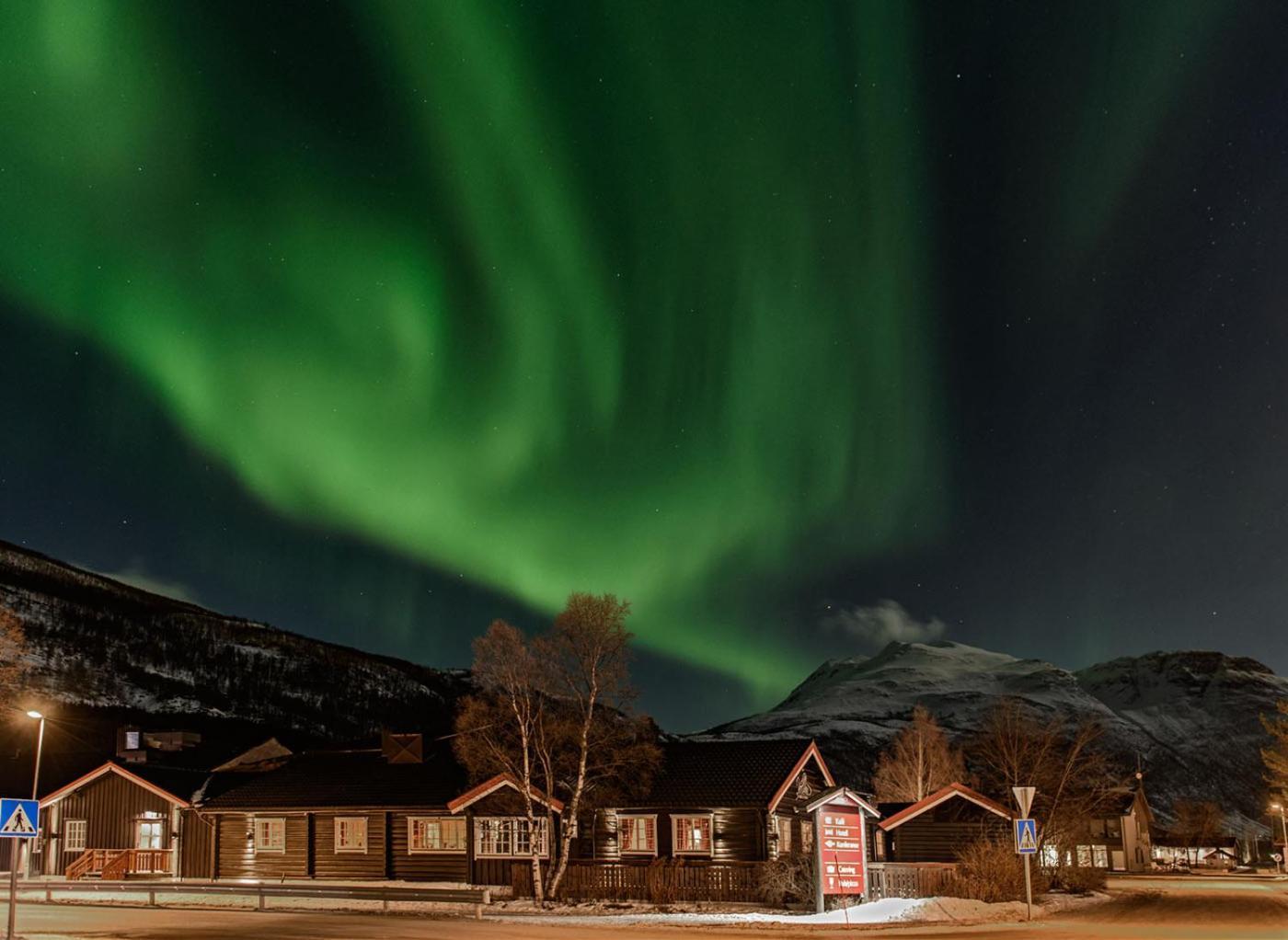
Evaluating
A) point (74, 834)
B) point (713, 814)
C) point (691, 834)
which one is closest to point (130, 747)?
point (74, 834)

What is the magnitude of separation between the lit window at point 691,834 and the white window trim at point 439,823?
8637mm

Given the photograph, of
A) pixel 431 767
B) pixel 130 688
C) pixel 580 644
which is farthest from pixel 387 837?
pixel 130 688

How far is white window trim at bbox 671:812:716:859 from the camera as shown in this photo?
47.0m

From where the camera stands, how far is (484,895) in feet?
123

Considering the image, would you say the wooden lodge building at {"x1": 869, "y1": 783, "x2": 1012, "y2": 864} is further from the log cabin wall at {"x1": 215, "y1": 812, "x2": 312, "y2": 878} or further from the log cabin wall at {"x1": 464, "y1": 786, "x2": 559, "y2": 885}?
the log cabin wall at {"x1": 215, "y1": 812, "x2": 312, "y2": 878}

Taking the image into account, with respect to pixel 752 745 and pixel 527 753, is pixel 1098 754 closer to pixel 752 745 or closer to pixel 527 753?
pixel 752 745

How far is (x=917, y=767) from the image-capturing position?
10025cm

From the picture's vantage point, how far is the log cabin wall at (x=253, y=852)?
178 feet

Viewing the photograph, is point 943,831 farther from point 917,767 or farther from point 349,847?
point 917,767

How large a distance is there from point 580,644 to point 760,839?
10265 millimetres

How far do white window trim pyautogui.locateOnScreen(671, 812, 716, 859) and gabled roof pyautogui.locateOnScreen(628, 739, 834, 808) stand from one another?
572 mm

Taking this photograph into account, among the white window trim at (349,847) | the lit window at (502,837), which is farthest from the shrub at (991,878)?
the white window trim at (349,847)

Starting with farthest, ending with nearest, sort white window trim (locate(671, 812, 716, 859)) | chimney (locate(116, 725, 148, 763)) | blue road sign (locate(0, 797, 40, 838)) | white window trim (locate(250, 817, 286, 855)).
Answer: chimney (locate(116, 725, 148, 763)), white window trim (locate(250, 817, 286, 855)), white window trim (locate(671, 812, 716, 859)), blue road sign (locate(0, 797, 40, 838))

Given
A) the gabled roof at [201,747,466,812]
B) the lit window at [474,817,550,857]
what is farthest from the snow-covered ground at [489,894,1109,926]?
the gabled roof at [201,747,466,812]
